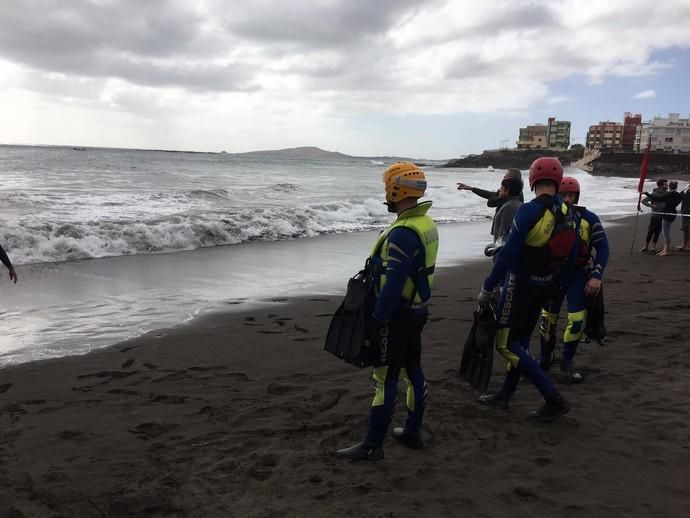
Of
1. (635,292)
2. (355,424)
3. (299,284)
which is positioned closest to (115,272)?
(299,284)

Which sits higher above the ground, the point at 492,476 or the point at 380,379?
the point at 380,379

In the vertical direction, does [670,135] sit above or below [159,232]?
above

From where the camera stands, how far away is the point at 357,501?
293cm

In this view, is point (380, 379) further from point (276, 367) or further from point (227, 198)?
point (227, 198)

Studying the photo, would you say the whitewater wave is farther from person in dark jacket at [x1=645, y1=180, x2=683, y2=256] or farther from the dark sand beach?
person in dark jacket at [x1=645, y1=180, x2=683, y2=256]

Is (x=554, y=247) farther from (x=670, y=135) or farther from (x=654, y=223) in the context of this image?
(x=670, y=135)

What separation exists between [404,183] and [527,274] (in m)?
1.22

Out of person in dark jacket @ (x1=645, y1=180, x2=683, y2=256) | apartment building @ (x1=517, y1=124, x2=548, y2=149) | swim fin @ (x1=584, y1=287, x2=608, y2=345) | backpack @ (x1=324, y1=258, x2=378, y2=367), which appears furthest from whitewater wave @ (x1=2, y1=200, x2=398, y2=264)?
apartment building @ (x1=517, y1=124, x2=548, y2=149)

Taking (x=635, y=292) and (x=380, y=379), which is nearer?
(x=380, y=379)

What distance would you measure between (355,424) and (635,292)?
6171mm

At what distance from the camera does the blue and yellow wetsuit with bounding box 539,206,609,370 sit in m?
4.59

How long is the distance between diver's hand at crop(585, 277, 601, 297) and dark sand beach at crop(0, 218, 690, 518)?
82cm

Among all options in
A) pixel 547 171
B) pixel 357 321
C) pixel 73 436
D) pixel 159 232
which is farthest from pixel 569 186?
pixel 159 232

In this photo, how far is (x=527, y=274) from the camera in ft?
12.3
